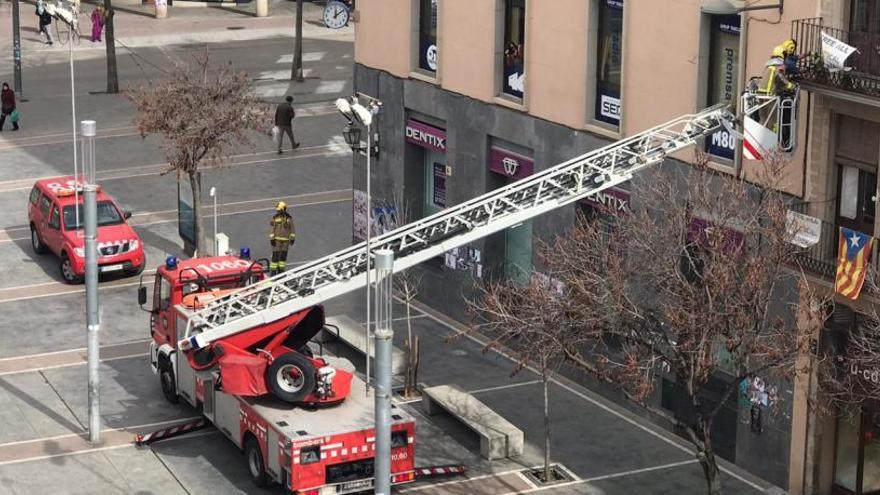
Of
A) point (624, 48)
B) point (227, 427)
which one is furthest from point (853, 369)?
point (227, 427)

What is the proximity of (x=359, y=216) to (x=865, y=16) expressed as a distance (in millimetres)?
18001

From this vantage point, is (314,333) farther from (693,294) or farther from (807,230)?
(693,294)

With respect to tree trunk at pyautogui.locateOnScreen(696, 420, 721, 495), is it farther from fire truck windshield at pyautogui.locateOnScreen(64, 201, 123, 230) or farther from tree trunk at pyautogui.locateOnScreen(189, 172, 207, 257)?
fire truck windshield at pyautogui.locateOnScreen(64, 201, 123, 230)

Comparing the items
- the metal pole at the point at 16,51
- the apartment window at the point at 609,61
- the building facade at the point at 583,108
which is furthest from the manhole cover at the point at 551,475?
the metal pole at the point at 16,51

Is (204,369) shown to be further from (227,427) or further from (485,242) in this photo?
(485,242)

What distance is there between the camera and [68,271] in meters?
41.2

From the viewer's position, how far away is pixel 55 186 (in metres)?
43.3

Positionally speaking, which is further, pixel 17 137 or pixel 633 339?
pixel 17 137

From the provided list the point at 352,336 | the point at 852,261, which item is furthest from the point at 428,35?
the point at 852,261

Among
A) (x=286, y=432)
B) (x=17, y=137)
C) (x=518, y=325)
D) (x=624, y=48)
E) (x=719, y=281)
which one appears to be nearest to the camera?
(x=719, y=281)

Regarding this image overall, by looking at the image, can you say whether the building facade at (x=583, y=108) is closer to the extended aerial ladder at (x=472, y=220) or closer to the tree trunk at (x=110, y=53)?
the extended aerial ladder at (x=472, y=220)

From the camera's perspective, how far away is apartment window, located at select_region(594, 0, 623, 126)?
33.4m

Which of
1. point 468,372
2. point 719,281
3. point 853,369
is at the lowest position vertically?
point 468,372

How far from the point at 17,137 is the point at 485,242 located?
901 inches
